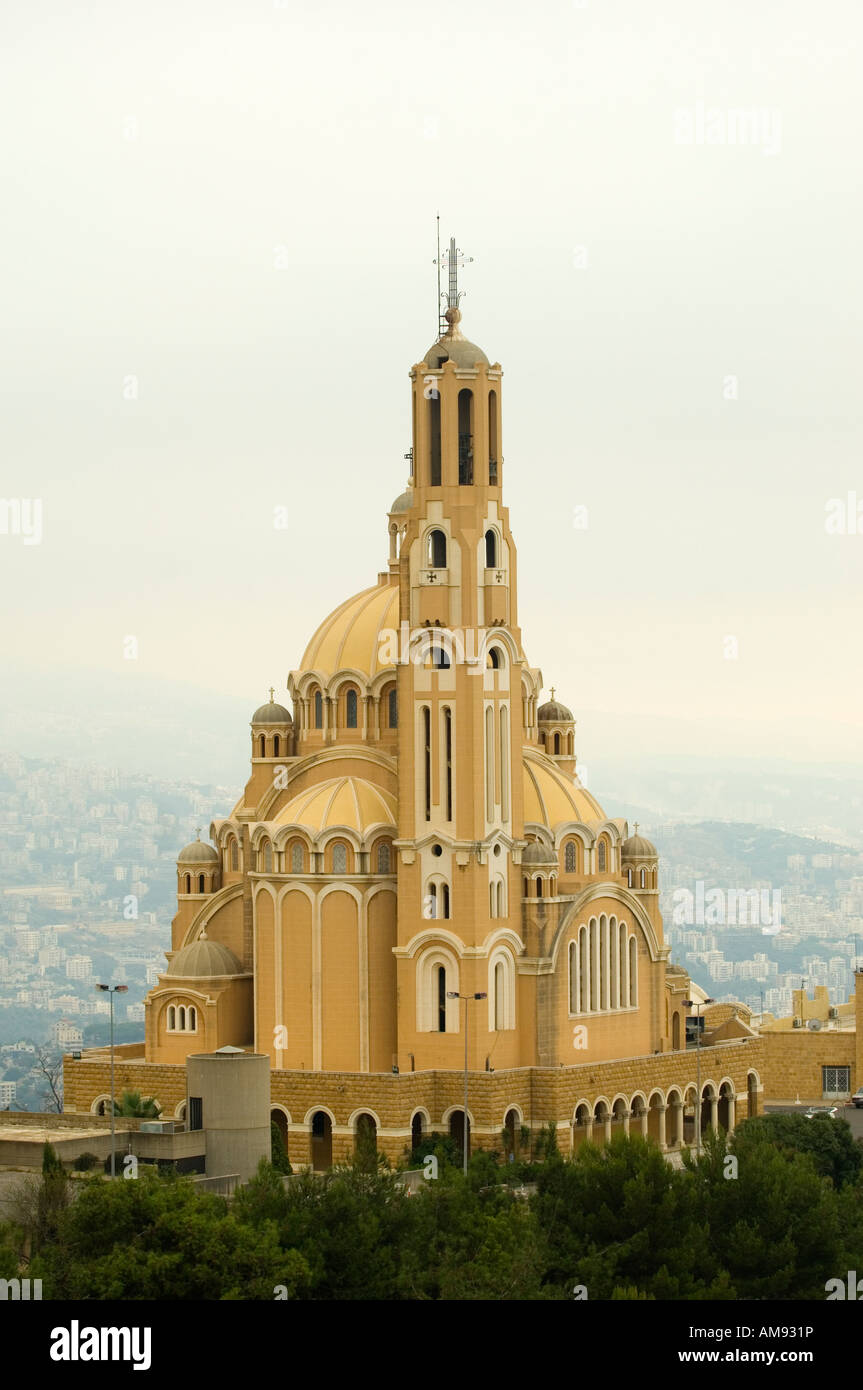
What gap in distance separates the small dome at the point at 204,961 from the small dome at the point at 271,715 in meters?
9.82

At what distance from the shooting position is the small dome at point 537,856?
10044 centimetres

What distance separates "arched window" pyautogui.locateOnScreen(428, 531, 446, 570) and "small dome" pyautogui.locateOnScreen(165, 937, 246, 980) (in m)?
16.9

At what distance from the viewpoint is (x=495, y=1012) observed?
9862 centimetres

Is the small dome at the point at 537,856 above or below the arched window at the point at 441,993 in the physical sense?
above

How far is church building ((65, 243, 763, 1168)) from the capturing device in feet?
321

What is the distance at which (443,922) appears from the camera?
98.5m

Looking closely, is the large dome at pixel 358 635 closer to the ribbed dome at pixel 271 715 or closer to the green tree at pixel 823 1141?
the ribbed dome at pixel 271 715

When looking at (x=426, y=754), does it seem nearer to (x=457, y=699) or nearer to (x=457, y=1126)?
(x=457, y=699)

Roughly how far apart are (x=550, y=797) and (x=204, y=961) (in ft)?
47.3

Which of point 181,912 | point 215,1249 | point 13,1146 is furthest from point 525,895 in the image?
point 215,1249

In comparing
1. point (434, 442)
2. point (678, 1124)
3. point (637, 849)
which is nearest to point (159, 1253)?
point (434, 442)

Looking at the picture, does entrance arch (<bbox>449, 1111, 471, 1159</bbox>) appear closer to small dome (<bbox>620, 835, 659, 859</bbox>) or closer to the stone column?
the stone column

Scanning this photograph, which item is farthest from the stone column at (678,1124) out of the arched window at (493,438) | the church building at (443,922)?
the arched window at (493,438)
